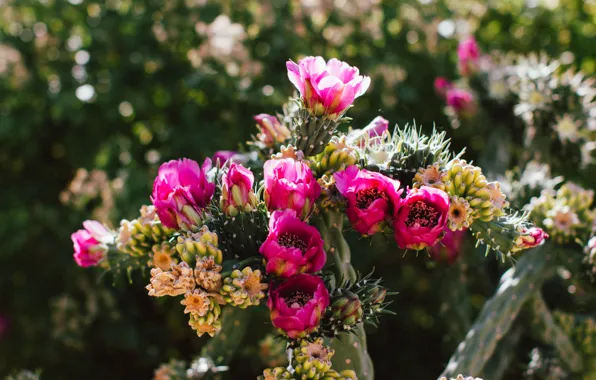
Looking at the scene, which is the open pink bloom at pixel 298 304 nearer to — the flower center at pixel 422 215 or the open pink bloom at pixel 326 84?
the flower center at pixel 422 215

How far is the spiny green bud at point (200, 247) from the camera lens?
50.5 inches

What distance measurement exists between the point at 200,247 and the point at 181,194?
0.44 ft

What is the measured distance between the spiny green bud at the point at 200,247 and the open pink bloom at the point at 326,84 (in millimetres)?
330

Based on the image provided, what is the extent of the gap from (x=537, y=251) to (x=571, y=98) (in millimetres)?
626

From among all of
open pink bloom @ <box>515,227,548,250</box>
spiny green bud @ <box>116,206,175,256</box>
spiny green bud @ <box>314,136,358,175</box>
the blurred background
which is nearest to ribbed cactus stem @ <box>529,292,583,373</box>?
the blurred background

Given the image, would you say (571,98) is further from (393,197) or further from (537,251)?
(393,197)

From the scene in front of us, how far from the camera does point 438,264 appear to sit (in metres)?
2.54

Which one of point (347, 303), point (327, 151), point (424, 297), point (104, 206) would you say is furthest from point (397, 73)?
point (347, 303)

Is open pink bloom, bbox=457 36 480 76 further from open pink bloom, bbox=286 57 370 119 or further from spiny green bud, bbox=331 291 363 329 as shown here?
spiny green bud, bbox=331 291 363 329

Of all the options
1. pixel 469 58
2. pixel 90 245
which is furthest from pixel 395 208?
pixel 469 58

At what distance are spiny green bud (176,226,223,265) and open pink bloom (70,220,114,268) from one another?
0.45 m

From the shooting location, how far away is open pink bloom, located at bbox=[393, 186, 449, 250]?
129 centimetres

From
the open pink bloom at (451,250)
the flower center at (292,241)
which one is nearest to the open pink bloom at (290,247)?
the flower center at (292,241)

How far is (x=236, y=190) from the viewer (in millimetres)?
1313
